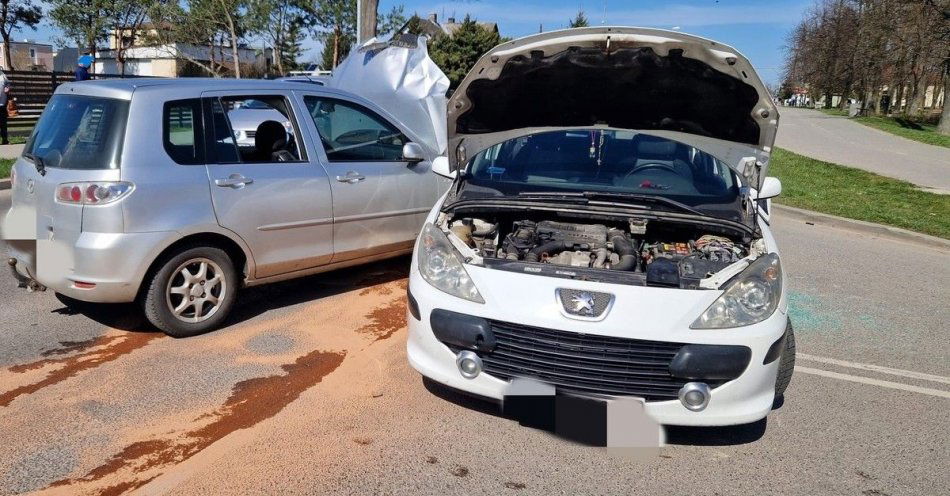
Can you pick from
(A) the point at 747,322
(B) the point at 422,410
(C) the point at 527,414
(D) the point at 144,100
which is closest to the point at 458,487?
(C) the point at 527,414

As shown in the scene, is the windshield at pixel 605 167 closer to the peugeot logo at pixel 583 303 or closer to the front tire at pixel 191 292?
the peugeot logo at pixel 583 303

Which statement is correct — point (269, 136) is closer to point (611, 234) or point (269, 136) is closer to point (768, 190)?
point (611, 234)

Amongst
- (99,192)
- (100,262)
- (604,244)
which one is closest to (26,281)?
(100,262)

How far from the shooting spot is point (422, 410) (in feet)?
12.8

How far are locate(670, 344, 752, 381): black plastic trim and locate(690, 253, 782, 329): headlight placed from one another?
0.35 ft

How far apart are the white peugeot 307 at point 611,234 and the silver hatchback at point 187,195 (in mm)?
1007

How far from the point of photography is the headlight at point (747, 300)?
3332 millimetres

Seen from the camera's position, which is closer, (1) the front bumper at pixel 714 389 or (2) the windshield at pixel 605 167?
(1) the front bumper at pixel 714 389

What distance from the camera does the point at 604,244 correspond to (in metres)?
4.24

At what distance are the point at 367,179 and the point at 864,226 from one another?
718 cm

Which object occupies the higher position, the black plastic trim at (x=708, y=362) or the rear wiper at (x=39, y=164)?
the rear wiper at (x=39, y=164)

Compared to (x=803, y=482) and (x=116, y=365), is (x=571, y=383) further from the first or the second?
(x=116, y=365)

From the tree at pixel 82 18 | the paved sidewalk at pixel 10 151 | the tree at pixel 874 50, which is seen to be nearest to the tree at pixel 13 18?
the tree at pixel 82 18

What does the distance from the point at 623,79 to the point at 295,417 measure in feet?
9.21
